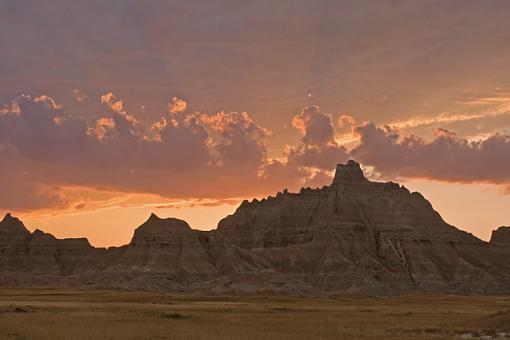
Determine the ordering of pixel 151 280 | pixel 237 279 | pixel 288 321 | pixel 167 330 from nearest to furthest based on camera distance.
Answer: pixel 167 330, pixel 288 321, pixel 237 279, pixel 151 280

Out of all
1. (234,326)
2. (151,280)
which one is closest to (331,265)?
(151,280)

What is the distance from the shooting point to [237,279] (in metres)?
165

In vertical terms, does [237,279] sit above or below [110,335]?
above

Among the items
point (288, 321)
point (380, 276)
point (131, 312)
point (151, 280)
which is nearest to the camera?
point (288, 321)

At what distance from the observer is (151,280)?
178000 mm

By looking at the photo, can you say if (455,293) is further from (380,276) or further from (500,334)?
(500,334)

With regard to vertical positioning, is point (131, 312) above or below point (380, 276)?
below

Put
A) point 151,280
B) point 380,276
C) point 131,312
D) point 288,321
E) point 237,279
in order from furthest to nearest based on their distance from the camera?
point 380,276, point 151,280, point 237,279, point 131,312, point 288,321

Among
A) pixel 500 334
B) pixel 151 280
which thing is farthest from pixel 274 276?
pixel 500 334

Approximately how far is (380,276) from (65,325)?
147250 mm

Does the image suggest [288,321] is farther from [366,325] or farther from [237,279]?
[237,279]

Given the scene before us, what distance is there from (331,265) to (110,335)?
154 meters

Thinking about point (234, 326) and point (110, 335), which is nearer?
point (110, 335)

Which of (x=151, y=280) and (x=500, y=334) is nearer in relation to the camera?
(x=500, y=334)
